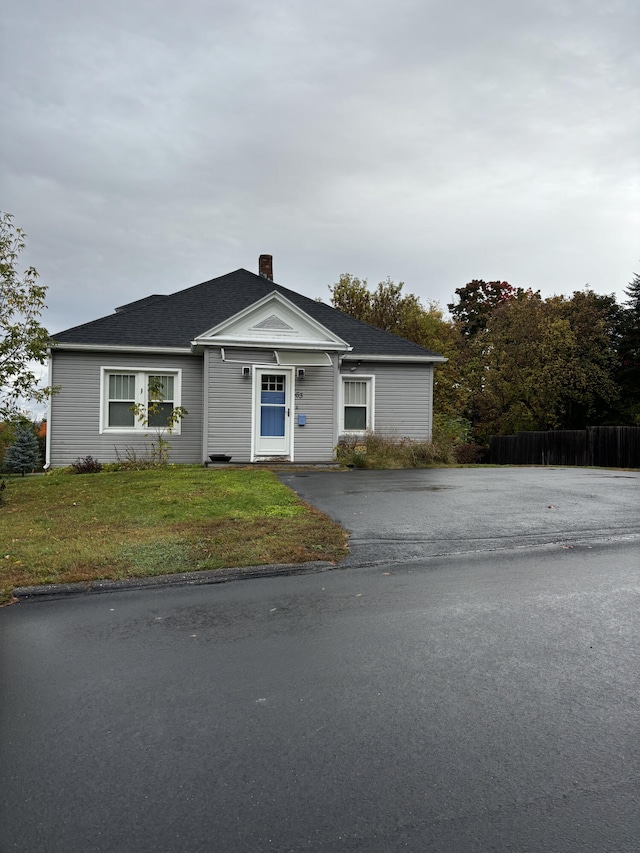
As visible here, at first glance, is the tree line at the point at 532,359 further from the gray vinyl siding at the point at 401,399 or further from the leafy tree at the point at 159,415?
the leafy tree at the point at 159,415

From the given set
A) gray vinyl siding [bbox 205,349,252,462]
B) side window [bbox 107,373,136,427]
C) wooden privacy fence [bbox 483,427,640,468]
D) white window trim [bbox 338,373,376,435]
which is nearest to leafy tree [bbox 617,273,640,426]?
wooden privacy fence [bbox 483,427,640,468]

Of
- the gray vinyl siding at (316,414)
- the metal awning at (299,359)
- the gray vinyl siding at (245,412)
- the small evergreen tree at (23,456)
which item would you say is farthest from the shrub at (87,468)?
the small evergreen tree at (23,456)

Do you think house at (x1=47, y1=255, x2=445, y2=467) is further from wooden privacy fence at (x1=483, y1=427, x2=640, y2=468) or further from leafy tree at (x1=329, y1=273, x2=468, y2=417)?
leafy tree at (x1=329, y1=273, x2=468, y2=417)

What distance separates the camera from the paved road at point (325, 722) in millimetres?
2303

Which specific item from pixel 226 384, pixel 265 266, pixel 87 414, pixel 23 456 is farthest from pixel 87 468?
pixel 23 456

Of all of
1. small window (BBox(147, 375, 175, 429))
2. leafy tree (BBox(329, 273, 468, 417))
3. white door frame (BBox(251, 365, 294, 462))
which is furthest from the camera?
leafy tree (BBox(329, 273, 468, 417))

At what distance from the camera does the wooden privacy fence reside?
22.0 m

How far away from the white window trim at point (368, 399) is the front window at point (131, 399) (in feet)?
15.9

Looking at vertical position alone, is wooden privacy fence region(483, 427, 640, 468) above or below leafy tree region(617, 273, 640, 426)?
below

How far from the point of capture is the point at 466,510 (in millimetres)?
9000

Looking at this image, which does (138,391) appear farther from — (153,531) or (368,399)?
(153,531)

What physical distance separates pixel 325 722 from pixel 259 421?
13.7 meters

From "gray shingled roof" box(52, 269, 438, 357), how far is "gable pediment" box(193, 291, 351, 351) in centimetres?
187

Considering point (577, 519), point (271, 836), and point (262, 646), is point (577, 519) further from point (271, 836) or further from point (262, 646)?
point (271, 836)
